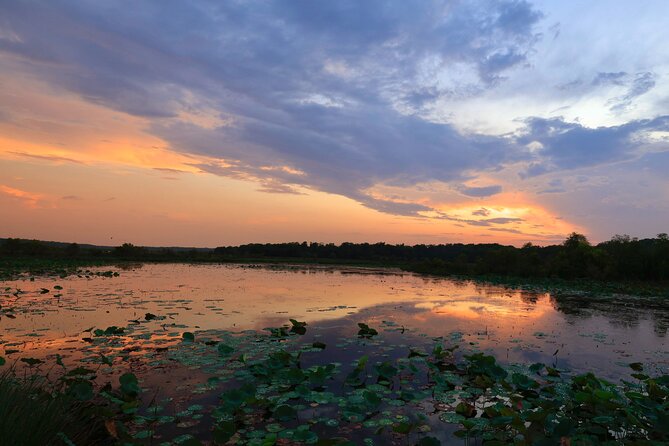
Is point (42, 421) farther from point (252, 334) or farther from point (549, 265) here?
point (549, 265)

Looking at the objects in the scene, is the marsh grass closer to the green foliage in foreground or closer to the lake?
the green foliage in foreground

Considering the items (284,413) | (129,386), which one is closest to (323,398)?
(284,413)

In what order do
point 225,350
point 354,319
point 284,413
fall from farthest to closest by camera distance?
point 354,319 → point 225,350 → point 284,413

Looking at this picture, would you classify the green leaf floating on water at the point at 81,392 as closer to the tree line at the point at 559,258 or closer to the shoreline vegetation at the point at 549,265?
the shoreline vegetation at the point at 549,265

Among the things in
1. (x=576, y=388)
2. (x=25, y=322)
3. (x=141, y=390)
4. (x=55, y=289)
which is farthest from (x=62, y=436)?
(x=55, y=289)

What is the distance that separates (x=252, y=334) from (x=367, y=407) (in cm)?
552

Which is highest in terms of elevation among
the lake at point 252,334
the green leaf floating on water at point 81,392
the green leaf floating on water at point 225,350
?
the green leaf floating on water at point 81,392

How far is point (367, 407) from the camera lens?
5559 mm

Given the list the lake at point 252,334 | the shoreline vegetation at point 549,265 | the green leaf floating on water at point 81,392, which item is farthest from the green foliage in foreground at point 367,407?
the shoreline vegetation at point 549,265

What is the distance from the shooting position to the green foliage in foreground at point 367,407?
424 cm

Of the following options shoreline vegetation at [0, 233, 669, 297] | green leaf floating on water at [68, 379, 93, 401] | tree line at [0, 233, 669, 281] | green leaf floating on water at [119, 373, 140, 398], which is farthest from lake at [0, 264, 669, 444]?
tree line at [0, 233, 669, 281]

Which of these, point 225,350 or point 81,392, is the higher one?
point 81,392

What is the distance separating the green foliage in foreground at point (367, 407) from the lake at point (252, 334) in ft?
0.54

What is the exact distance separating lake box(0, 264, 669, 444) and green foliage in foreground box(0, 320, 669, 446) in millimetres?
164
